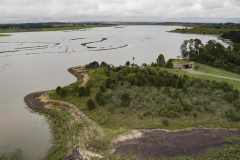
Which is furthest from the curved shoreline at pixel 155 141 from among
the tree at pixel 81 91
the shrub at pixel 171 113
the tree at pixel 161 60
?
the tree at pixel 161 60

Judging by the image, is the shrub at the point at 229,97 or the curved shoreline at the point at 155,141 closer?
the curved shoreline at the point at 155,141

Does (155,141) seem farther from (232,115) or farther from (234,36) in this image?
(234,36)

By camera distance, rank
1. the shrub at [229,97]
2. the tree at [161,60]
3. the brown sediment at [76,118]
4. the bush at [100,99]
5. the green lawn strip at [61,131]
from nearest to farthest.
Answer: the brown sediment at [76,118], the green lawn strip at [61,131], the shrub at [229,97], the bush at [100,99], the tree at [161,60]

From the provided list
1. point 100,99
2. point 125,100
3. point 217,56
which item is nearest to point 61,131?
point 100,99

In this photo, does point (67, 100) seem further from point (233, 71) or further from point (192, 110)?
point (233, 71)

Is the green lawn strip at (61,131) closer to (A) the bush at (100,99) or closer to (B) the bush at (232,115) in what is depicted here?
(A) the bush at (100,99)

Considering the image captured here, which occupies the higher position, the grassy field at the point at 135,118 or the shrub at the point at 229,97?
the shrub at the point at 229,97

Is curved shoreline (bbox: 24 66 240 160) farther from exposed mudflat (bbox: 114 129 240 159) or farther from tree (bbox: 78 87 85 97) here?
tree (bbox: 78 87 85 97)

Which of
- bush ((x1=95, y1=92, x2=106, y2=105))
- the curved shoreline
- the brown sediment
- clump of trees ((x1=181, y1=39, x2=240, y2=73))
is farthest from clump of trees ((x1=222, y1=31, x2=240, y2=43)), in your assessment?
bush ((x1=95, y1=92, x2=106, y2=105))
